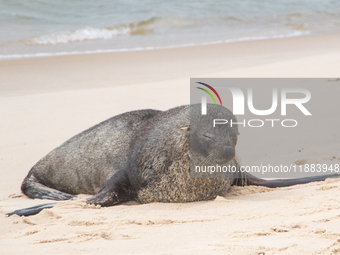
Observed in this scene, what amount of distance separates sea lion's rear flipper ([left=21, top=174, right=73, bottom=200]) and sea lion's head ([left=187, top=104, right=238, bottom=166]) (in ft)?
5.10

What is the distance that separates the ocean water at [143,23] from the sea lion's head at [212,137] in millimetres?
10144

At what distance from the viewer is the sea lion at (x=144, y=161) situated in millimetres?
3852

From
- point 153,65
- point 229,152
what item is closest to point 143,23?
point 153,65

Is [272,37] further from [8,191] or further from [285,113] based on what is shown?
[8,191]

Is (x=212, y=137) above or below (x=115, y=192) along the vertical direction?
above

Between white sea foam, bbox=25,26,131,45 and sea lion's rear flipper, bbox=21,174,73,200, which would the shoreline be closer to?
white sea foam, bbox=25,26,131,45

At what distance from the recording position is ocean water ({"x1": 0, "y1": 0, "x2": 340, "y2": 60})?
15250mm

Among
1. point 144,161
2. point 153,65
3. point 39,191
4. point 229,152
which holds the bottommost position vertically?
point 39,191

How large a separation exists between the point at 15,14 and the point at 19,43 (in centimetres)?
453

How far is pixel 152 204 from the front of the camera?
399 centimetres

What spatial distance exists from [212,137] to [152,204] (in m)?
0.85

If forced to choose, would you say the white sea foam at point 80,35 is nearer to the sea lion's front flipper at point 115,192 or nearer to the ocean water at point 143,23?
the ocean water at point 143,23

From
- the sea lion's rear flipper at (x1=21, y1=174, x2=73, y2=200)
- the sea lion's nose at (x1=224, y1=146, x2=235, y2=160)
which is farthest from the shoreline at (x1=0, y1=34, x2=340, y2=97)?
the sea lion's nose at (x1=224, y1=146, x2=235, y2=160)

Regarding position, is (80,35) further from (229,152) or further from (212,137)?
(229,152)
